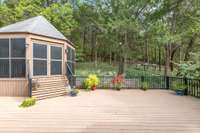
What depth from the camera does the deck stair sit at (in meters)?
10.9

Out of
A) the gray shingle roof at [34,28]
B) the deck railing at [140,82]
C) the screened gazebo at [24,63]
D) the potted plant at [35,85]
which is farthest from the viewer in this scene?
the deck railing at [140,82]

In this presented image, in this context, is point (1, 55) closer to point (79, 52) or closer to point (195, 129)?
point (195, 129)

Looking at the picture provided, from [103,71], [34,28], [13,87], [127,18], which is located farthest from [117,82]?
[103,71]

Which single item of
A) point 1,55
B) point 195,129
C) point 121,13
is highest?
point 121,13

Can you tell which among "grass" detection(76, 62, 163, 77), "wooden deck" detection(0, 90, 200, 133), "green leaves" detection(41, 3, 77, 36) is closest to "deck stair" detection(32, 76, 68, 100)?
"wooden deck" detection(0, 90, 200, 133)

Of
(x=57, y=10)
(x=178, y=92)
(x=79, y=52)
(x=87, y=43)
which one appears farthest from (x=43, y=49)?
(x=87, y=43)

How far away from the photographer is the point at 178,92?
40.4 ft

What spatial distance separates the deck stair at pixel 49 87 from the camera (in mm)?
10948

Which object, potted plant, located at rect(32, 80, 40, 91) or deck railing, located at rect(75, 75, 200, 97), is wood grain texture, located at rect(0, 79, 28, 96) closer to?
potted plant, located at rect(32, 80, 40, 91)

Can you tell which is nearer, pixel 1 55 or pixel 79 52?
pixel 1 55

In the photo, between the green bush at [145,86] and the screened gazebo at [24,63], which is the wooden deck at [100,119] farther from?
the green bush at [145,86]

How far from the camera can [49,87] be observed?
11797 millimetres

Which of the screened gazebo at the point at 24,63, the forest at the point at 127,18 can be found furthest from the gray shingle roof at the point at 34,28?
the forest at the point at 127,18

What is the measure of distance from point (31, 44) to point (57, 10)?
15173 millimetres
